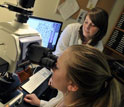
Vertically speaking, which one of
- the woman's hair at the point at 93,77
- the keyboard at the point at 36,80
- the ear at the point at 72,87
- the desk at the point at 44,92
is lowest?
the desk at the point at 44,92

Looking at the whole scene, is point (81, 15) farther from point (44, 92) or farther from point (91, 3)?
point (44, 92)

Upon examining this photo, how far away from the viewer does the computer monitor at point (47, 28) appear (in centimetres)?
124

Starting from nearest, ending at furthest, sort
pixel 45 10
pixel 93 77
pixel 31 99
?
pixel 93 77 → pixel 31 99 → pixel 45 10

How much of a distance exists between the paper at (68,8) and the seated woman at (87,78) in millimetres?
1119

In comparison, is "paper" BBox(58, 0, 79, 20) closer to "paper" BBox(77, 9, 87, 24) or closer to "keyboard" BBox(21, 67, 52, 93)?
"paper" BBox(77, 9, 87, 24)

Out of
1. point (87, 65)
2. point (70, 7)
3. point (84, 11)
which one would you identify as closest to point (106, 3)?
point (84, 11)

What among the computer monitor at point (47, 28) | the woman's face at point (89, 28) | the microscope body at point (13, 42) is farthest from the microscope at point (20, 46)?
the woman's face at point (89, 28)

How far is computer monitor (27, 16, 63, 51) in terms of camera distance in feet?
4.08

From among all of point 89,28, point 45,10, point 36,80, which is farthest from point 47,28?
point 36,80

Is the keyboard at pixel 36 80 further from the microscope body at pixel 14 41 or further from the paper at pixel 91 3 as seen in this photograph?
the paper at pixel 91 3

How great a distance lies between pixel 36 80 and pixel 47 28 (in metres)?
0.55

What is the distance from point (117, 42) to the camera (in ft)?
6.54

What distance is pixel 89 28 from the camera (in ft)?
4.48

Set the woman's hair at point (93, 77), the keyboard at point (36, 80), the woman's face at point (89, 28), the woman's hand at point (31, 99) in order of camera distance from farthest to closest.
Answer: the woman's face at point (89, 28) < the keyboard at point (36, 80) < the woman's hand at point (31, 99) < the woman's hair at point (93, 77)
